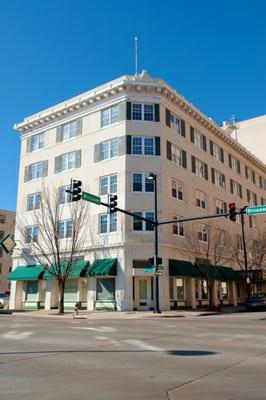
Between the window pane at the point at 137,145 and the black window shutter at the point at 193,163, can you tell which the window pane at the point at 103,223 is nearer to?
the window pane at the point at 137,145

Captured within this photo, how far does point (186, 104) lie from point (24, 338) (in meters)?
31.8

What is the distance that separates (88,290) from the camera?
36250 millimetres

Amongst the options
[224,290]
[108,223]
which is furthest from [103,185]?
[224,290]

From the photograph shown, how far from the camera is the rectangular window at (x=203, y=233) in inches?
1635

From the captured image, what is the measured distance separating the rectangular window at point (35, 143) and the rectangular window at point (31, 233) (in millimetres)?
8523

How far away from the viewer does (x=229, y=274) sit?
4331 centimetres

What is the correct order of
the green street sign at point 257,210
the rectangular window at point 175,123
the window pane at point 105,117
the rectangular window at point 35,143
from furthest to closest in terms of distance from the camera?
the rectangular window at point 35,143
the rectangular window at point 175,123
the window pane at point 105,117
the green street sign at point 257,210

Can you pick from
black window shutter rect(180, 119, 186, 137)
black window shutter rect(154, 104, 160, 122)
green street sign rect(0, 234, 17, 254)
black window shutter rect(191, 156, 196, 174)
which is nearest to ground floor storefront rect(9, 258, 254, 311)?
green street sign rect(0, 234, 17, 254)

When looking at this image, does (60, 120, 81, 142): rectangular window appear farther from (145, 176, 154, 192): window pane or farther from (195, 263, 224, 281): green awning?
(195, 263, 224, 281): green awning

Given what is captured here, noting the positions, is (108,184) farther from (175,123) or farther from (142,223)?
(175,123)

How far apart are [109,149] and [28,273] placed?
13454 millimetres

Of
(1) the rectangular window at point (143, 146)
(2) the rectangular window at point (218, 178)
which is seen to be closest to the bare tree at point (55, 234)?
(1) the rectangular window at point (143, 146)

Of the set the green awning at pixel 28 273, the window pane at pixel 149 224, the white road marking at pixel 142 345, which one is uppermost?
the window pane at pixel 149 224

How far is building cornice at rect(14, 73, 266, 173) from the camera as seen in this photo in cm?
3841
